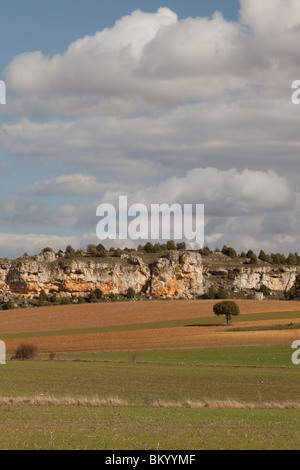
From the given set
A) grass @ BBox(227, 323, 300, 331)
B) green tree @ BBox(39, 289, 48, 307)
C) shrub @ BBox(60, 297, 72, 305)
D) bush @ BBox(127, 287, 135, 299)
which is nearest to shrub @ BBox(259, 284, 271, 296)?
bush @ BBox(127, 287, 135, 299)

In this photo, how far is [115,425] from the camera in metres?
18.8

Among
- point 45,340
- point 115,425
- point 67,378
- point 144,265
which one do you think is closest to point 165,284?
point 144,265

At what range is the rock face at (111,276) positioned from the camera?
553ft

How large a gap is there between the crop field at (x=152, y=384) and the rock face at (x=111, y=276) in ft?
193

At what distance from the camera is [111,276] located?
586 ft

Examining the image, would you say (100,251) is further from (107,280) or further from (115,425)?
(115,425)

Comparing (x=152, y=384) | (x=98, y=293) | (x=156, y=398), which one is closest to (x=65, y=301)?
(x=98, y=293)

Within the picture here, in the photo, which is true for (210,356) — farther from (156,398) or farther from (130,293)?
(130,293)

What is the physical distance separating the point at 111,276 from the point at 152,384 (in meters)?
141

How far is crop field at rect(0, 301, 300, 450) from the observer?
17.0m

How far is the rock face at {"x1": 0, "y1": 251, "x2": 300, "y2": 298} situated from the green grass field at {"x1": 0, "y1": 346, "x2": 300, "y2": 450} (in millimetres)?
106853

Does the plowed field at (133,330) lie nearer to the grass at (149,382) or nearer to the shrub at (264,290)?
the grass at (149,382)

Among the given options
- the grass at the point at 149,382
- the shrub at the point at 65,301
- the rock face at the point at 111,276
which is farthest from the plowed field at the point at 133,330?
the rock face at the point at 111,276
